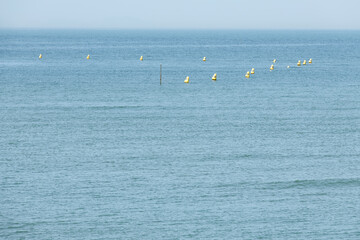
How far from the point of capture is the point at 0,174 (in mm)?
50938

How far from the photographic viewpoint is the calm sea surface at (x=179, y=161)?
40469 millimetres

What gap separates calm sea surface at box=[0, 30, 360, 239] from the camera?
133ft

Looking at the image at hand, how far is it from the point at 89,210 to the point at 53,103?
47.5 metres

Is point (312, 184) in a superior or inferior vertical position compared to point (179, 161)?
→ inferior

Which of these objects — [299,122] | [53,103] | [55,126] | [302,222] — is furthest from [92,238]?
[53,103]

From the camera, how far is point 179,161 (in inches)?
2186

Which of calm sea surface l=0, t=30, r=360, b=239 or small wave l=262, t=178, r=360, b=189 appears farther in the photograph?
small wave l=262, t=178, r=360, b=189

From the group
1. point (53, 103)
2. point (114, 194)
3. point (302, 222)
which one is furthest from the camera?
point (53, 103)

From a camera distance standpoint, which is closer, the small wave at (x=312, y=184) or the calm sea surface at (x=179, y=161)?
the calm sea surface at (x=179, y=161)

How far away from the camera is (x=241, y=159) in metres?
56.4

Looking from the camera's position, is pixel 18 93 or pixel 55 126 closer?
pixel 55 126

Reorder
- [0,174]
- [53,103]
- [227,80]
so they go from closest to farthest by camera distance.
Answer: [0,174]
[53,103]
[227,80]

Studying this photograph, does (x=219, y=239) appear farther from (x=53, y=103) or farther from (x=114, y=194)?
(x=53, y=103)

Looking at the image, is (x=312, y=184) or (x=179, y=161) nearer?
(x=312, y=184)
